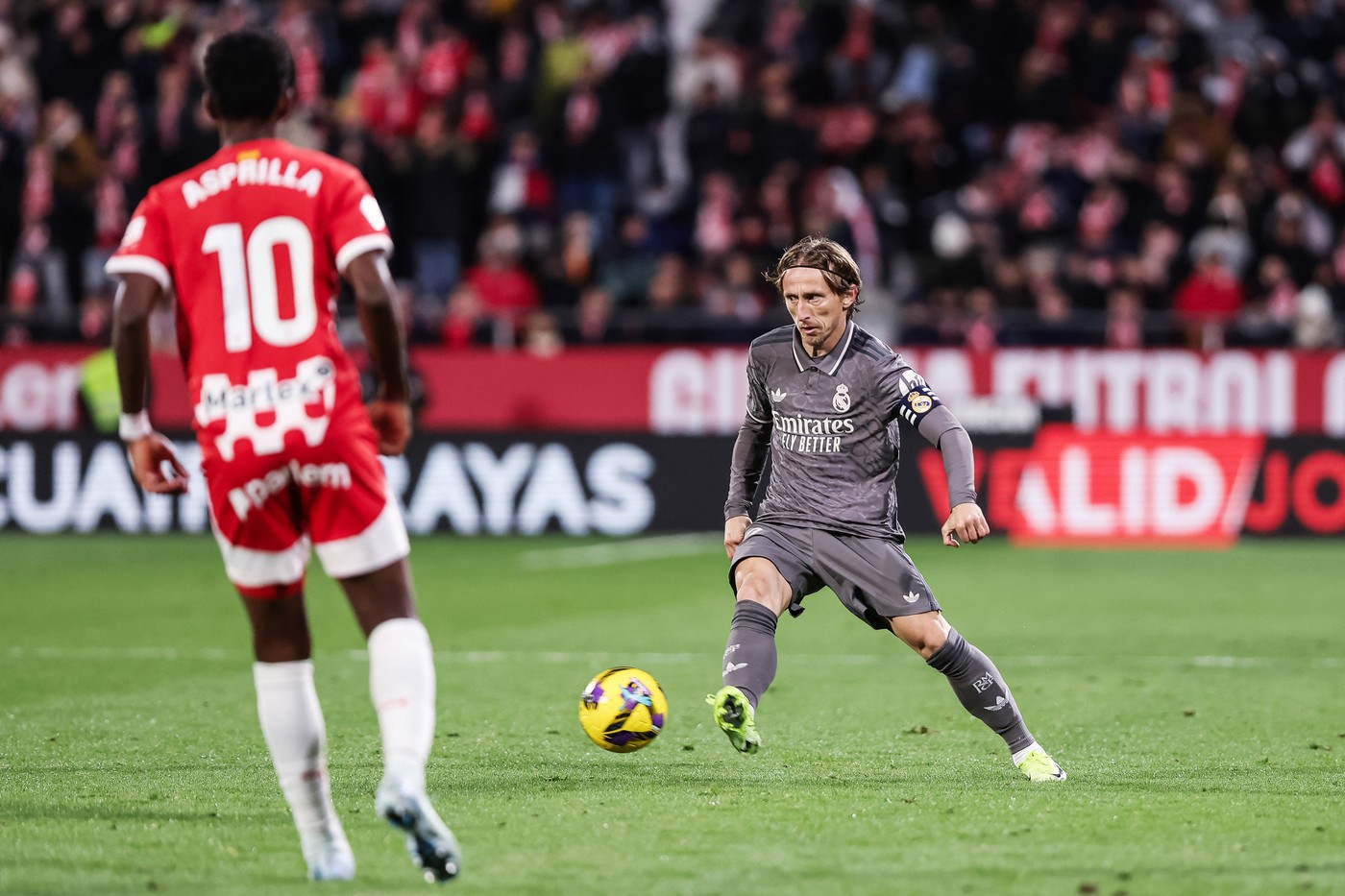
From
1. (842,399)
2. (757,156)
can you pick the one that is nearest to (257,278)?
(842,399)

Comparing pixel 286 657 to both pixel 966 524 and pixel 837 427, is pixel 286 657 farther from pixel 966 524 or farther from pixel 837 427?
pixel 837 427

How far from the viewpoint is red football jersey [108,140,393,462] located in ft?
15.0

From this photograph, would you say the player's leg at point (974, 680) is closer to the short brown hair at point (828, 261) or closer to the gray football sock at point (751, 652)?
the gray football sock at point (751, 652)

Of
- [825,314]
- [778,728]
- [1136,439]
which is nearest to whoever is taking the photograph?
[825,314]

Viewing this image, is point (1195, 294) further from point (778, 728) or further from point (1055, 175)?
point (778, 728)

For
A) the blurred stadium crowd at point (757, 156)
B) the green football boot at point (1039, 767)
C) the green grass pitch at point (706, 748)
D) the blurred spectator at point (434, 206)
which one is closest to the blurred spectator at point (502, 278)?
the blurred stadium crowd at point (757, 156)

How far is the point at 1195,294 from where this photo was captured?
18578mm

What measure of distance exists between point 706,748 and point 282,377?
314 centimetres

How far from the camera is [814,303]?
21.4ft

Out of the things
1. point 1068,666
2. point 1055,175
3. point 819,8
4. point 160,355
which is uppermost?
point 819,8

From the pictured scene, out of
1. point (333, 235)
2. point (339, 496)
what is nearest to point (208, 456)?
point (339, 496)

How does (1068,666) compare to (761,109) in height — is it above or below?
below

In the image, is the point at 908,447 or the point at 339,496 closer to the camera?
the point at 339,496

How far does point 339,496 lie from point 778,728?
11.4 feet
